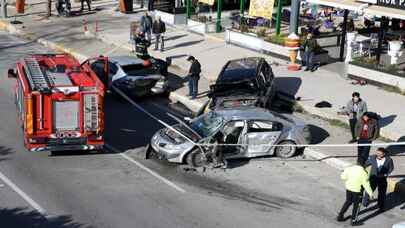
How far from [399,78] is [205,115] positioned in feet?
29.5

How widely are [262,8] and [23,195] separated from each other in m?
18.4

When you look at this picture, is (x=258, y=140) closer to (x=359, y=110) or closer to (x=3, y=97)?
(x=359, y=110)

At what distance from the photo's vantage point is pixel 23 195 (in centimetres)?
1664

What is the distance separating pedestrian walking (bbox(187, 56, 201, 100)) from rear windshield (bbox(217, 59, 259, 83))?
1.24 metres

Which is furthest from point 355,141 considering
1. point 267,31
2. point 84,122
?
point 267,31

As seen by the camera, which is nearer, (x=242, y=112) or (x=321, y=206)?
(x=321, y=206)

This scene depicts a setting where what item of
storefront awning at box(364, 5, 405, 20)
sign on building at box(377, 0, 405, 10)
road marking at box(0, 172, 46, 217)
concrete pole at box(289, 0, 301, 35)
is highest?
sign on building at box(377, 0, 405, 10)

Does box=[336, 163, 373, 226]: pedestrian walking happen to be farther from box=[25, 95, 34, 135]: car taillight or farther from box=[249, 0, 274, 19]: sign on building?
box=[249, 0, 274, 19]: sign on building

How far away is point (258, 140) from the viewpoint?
63.1ft

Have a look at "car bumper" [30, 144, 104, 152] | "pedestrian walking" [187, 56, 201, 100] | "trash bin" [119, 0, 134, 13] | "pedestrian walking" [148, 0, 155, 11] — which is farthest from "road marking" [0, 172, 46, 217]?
"trash bin" [119, 0, 134, 13]

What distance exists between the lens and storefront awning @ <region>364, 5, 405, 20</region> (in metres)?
24.9

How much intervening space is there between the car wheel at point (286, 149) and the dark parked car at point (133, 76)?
692 cm

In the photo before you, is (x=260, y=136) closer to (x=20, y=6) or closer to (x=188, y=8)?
(x=188, y=8)

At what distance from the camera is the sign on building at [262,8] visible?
32.2 m
